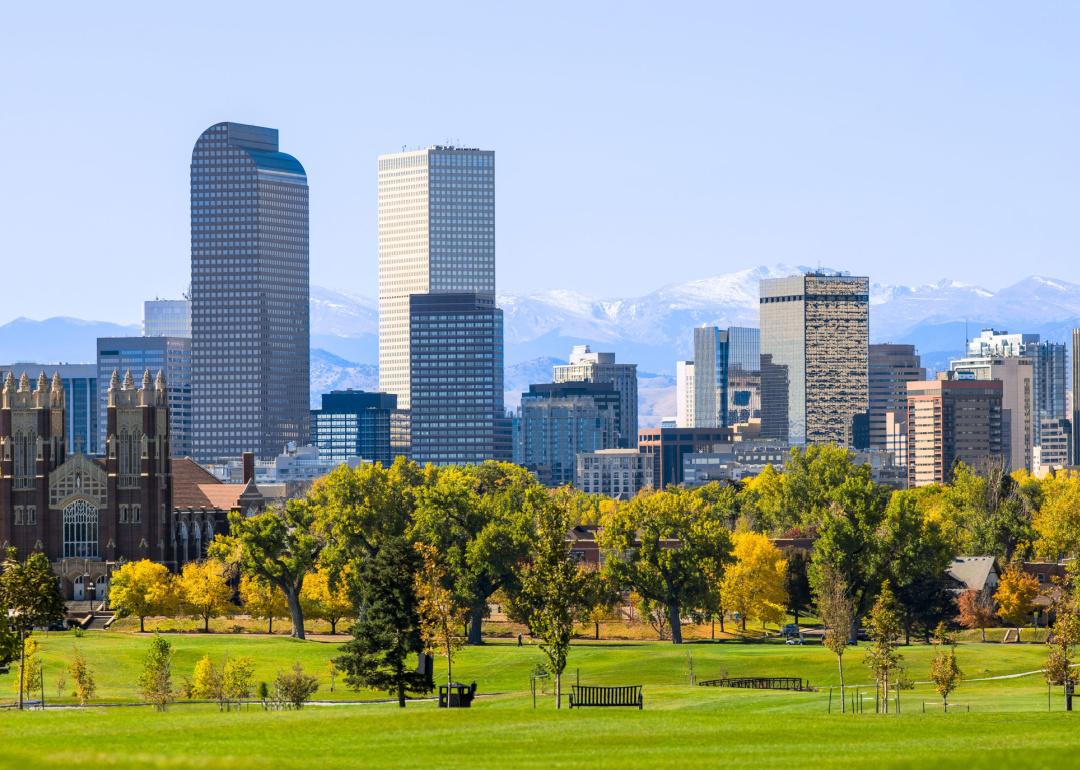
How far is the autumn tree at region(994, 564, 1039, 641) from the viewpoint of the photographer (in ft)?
614

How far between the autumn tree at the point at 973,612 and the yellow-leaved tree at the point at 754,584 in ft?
49.5

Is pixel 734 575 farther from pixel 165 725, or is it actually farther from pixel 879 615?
pixel 165 725

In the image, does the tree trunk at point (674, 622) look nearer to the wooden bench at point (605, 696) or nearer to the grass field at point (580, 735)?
the grass field at point (580, 735)

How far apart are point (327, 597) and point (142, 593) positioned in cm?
1879

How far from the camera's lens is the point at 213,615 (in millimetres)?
184500

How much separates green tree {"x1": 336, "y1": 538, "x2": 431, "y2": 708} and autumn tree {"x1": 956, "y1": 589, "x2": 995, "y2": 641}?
3281 inches

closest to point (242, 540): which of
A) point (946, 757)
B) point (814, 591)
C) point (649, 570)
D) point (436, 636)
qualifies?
point (649, 570)

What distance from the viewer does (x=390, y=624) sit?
361 feet

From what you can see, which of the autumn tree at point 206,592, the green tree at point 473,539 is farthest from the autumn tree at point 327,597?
the autumn tree at point 206,592

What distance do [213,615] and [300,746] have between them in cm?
11177

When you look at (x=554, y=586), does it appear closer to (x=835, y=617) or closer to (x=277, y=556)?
(x=835, y=617)

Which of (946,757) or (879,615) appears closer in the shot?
(946,757)

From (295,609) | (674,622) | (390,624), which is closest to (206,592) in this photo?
(295,609)

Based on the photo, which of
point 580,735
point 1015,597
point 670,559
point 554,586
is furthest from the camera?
point 1015,597
